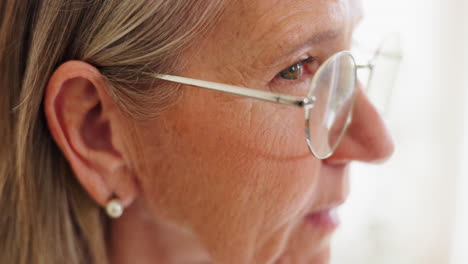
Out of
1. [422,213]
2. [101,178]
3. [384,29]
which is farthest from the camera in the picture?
[422,213]

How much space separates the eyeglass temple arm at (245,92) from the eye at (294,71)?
0.06 m

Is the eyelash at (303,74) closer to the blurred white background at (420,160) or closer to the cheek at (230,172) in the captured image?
the cheek at (230,172)

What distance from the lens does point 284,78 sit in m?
0.88

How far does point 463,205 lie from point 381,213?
1.25 feet

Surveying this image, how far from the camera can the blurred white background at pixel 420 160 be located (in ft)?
5.71

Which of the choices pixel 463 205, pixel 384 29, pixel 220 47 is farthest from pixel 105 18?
pixel 463 205

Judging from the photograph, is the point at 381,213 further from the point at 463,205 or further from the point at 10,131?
the point at 10,131

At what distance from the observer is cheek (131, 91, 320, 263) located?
2.90 feet

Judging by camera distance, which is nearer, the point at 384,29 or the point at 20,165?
the point at 20,165

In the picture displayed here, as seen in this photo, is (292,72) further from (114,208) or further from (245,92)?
(114,208)

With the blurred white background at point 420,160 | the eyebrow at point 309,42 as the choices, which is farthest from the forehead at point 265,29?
the blurred white background at point 420,160

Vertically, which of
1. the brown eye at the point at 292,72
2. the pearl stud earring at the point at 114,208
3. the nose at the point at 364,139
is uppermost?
the brown eye at the point at 292,72

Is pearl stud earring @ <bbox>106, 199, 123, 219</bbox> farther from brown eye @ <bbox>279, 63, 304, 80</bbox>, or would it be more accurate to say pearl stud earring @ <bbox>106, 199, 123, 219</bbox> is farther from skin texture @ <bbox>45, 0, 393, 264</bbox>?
brown eye @ <bbox>279, 63, 304, 80</bbox>

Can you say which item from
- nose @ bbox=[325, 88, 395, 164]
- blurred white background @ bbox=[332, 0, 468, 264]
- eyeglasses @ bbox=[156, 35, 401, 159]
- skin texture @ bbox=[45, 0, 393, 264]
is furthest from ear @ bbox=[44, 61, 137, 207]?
blurred white background @ bbox=[332, 0, 468, 264]
